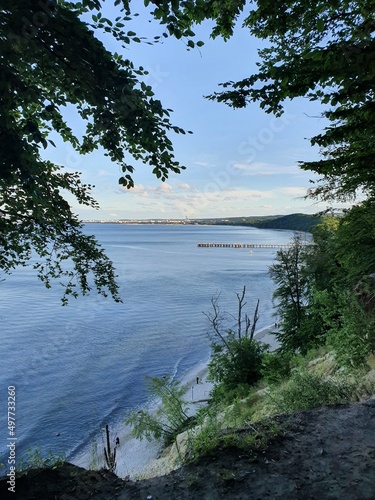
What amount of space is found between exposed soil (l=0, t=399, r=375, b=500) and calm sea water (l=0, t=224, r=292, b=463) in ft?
43.0

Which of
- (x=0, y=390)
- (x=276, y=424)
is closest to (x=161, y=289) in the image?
(x=0, y=390)

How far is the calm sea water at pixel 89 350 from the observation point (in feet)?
66.6

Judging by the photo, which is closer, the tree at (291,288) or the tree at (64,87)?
the tree at (64,87)

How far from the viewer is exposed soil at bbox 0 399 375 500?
396 centimetres

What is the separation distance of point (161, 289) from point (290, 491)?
52655mm

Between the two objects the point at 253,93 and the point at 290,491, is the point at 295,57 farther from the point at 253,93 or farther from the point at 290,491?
the point at 290,491

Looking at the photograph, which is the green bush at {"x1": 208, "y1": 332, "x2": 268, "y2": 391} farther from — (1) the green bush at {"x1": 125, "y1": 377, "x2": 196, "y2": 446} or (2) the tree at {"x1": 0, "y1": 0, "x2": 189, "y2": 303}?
(2) the tree at {"x1": 0, "y1": 0, "x2": 189, "y2": 303}

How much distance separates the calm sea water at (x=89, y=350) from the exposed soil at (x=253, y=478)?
1310 cm

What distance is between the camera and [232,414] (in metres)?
12.9

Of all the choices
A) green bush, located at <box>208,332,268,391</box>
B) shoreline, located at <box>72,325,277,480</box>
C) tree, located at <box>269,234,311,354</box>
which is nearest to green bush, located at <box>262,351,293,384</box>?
green bush, located at <box>208,332,268,391</box>

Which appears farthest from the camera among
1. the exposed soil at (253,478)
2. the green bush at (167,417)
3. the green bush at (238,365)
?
the green bush at (238,365)

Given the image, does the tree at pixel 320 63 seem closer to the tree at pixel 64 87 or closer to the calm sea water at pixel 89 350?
the tree at pixel 64 87

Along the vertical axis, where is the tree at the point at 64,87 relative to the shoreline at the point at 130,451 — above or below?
above

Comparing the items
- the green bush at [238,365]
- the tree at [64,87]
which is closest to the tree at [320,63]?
the tree at [64,87]
